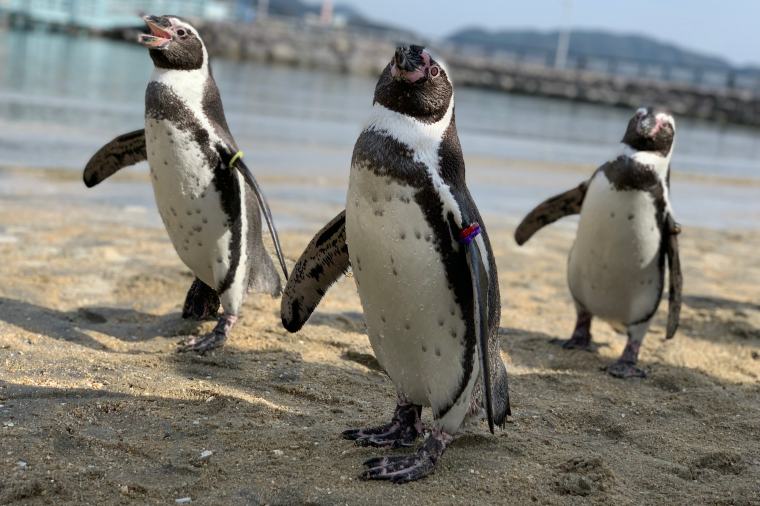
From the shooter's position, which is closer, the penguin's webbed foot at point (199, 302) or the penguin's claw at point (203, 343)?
the penguin's claw at point (203, 343)

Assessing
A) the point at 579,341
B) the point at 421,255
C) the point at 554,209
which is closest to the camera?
the point at 421,255

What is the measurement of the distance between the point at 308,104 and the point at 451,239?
23.8 m

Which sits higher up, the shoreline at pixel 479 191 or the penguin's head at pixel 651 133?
Answer: the penguin's head at pixel 651 133

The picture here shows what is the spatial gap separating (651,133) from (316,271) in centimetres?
222

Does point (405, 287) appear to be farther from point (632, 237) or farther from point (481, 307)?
point (632, 237)

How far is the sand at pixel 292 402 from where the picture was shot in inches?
116

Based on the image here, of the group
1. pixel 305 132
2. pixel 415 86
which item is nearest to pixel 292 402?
pixel 415 86

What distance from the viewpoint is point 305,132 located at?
17.6 meters

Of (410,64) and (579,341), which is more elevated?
(410,64)

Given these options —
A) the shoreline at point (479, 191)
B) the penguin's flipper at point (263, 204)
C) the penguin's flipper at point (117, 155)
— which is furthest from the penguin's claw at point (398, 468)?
the shoreline at point (479, 191)

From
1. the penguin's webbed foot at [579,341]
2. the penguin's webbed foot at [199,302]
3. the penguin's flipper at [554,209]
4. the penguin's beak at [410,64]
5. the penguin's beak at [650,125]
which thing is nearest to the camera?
the penguin's beak at [410,64]

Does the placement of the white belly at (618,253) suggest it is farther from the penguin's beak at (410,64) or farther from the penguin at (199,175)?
the penguin's beak at (410,64)

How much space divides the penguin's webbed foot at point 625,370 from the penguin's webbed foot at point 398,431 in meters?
1.79

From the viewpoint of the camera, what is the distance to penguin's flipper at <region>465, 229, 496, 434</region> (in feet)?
9.34
